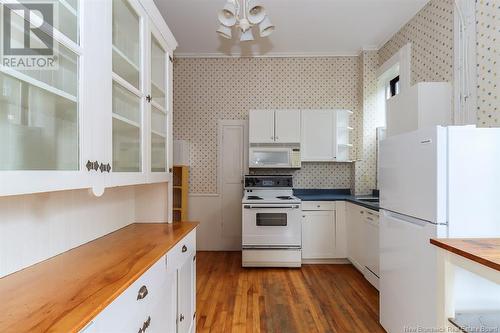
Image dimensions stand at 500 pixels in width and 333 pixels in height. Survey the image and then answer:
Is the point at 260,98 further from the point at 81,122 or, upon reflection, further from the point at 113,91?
the point at 81,122

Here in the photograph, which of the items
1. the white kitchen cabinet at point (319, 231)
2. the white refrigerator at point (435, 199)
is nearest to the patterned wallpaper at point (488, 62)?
the white refrigerator at point (435, 199)

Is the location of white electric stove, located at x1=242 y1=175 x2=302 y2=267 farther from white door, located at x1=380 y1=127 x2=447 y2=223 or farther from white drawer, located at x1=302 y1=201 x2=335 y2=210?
white door, located at x1=380 y1=127 x2=447 y2=223

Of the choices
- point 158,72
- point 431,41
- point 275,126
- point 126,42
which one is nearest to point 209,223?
point 275,126

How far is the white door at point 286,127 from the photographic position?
142 inches

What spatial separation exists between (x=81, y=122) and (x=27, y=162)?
0.25m

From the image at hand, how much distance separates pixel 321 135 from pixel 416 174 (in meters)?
2.13

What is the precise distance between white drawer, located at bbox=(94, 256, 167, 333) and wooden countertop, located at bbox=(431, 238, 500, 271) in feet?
4.15

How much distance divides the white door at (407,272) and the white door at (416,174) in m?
0.07

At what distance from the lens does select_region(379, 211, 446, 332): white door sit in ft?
4.70

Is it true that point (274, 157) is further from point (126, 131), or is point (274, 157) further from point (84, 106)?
point (84, 106)

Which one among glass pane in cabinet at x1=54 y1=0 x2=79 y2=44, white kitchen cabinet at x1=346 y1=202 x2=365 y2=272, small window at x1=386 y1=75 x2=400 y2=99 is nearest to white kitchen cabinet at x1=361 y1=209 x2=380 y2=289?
white kitchen cabinet at x1=346 y1=202 x2=365 y2=272

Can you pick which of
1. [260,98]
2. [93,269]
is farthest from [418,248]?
[260,98]

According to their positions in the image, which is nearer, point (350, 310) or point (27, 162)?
point (27, 162)

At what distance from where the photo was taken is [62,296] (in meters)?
0.81
